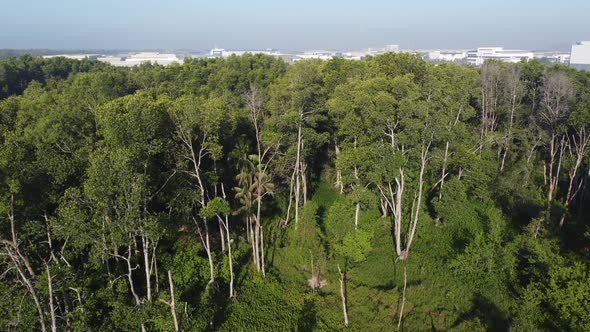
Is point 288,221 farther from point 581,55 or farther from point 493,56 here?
point 493,56

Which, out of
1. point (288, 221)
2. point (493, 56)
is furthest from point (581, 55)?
point (288, 221)

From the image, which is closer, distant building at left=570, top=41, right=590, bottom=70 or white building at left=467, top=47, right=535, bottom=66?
distant building at left=570, top=41, right=590, bottom=70

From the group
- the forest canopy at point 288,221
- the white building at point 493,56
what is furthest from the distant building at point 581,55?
the forest canopy at point 288,221

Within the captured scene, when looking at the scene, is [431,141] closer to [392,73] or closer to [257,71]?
[392,73]

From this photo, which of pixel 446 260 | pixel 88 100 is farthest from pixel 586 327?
pixel 88 100

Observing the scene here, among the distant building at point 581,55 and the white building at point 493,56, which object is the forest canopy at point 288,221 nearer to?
the distant building at point 581,55

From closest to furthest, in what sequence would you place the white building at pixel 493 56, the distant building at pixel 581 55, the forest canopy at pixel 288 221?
the forest canopy at pixel 288 221 < the distant building at pixel 581 55 < the white building at pixel 493 56

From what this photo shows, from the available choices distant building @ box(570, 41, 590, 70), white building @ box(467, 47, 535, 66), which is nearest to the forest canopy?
distant building @ box(570, 41, 590, 70)

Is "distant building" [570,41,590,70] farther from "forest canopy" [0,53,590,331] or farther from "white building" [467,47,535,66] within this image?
"forest canopy" [0,53,590,331]
